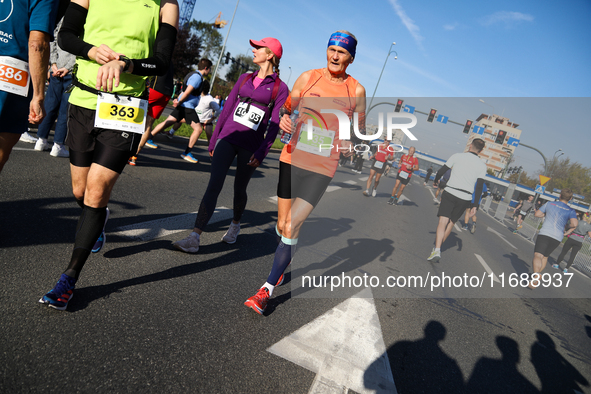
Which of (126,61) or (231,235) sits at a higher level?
(126,61)

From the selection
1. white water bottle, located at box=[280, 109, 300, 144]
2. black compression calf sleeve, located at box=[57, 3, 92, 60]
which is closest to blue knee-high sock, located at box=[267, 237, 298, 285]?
white water bottle, located at box=[280, 109, 300, 144]

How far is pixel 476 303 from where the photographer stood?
430 cm

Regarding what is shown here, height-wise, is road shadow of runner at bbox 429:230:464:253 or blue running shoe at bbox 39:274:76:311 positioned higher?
road shadow of runner at bbox 429:230:464:253

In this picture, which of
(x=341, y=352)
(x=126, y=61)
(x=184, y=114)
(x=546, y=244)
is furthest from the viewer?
(x=184, y=114)

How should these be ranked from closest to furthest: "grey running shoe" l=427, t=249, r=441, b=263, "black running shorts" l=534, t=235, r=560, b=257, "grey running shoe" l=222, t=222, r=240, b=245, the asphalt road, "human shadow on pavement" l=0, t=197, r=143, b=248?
the asphalt road < "human shadow on pavement" l=0, t=197, r=143, b=248 < "grey running shoe" l=427, t=249, r=441, b=263 < "grey running shoe" l=222, t=222, r=240, b=245 < "black running shorts" l=534, t=235, r=560, b=257

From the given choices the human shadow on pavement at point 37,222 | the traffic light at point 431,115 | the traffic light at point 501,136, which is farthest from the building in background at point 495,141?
the human shadow on pavement at point 37,222

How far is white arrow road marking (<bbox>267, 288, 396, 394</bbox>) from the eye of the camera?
216cm

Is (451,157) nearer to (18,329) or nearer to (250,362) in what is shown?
(250,362)

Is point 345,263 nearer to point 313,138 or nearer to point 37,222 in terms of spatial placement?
point 313,138

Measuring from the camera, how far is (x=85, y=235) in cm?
223

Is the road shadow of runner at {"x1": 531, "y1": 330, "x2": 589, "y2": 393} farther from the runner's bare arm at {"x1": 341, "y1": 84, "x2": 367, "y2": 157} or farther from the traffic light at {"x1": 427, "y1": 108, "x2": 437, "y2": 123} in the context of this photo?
the runner's bare arm at {"x1": 341, "y1": 84, "x2": 367, "y2": 157}

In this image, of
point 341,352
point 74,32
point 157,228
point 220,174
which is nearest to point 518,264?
point 341,352

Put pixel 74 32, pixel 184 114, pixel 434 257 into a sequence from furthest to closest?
pixel 184 114, pixel 434 257, pixel 74 32

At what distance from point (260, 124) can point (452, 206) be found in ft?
6.66
